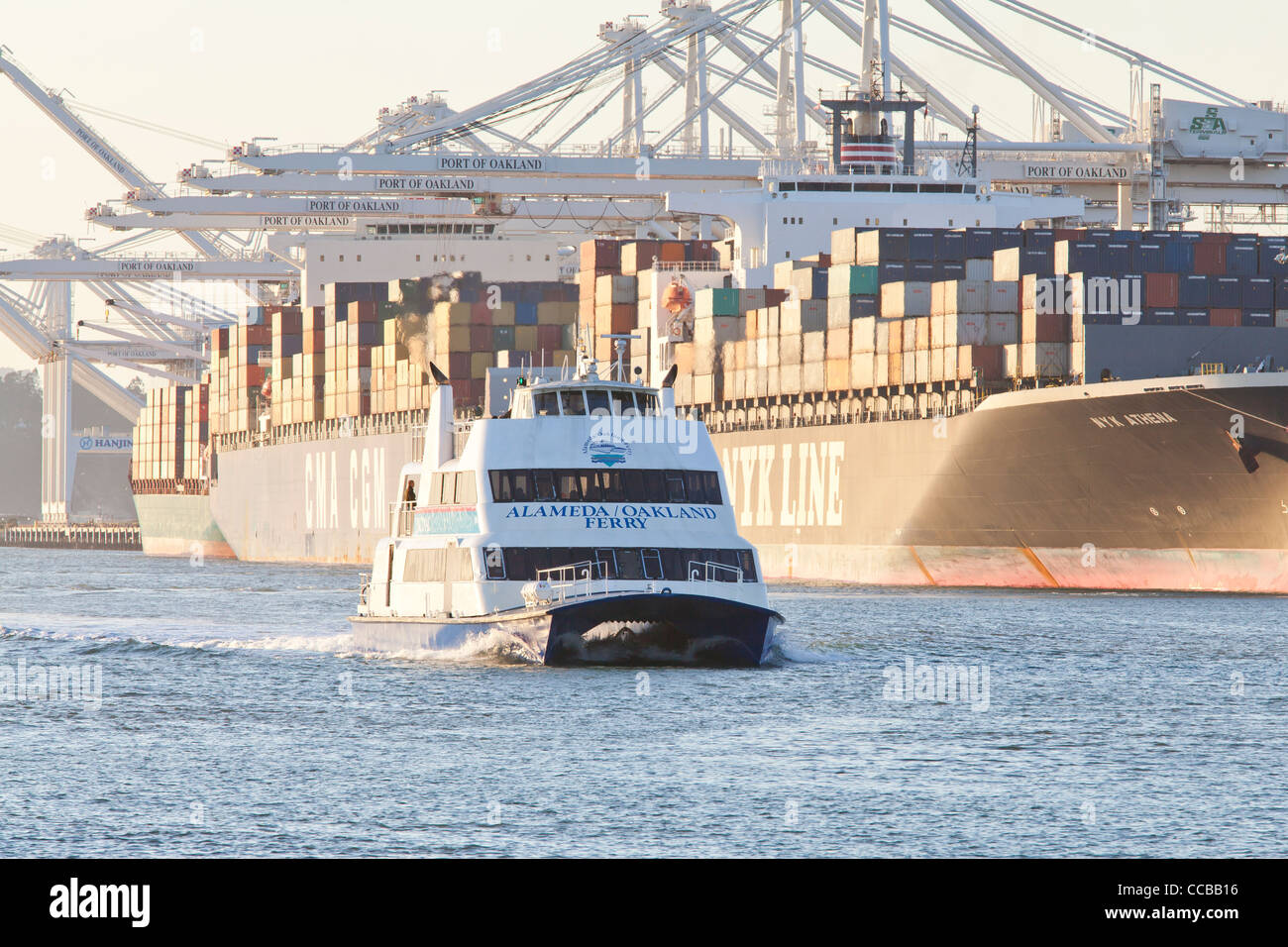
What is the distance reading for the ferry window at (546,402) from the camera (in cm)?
3447

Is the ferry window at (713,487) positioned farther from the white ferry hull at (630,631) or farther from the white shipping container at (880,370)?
the white shipping container at (880,370)

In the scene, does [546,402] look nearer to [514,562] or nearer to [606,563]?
[514,562]

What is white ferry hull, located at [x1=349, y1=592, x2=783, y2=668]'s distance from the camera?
3195 cm

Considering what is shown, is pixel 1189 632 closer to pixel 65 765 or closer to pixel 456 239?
pixel 65 765

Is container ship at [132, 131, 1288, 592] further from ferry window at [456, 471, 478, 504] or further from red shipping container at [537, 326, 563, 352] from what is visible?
ferry window at [456, 471, 478, 504]

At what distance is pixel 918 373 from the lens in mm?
62750

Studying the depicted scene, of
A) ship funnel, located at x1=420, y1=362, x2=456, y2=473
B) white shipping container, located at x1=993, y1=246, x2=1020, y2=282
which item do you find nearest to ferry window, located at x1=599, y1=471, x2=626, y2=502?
ship funnel, located at x1=420, y1=362, x2=456, y2=473

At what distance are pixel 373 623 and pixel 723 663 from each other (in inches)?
300

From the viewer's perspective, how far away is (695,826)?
20969mm

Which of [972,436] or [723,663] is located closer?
[723,663]

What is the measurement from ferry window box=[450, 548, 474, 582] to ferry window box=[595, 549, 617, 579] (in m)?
2.35

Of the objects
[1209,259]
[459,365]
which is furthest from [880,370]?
[459,365]

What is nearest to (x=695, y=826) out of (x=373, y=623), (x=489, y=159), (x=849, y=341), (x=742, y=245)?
(x=373, y=623)

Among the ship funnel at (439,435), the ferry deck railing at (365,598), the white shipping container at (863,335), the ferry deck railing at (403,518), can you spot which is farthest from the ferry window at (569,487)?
the white shipping container at (863,335)
